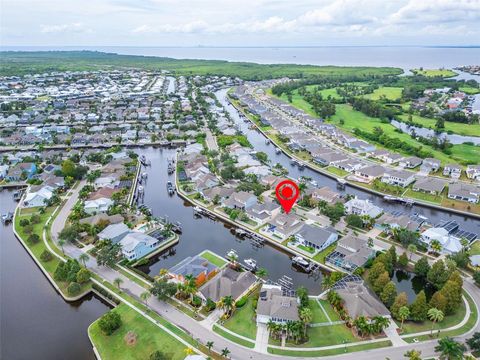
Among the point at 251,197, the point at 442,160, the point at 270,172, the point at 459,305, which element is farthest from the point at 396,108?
the point at 459,305

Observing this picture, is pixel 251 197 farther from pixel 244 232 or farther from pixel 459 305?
pixel 459 305

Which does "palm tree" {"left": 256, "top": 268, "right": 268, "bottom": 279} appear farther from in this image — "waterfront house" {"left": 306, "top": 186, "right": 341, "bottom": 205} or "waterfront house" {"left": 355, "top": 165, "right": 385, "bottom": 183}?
"waterfront house" {"left": 355, "top": 165, "right": 385, "bottom": 183}

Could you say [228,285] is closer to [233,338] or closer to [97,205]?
[233,338]

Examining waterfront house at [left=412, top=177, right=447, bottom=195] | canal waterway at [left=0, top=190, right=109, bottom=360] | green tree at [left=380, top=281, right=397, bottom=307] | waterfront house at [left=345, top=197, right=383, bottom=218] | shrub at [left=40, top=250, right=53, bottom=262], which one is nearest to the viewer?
canal waterway at [left=0, top=190, right=109, bottom=360]

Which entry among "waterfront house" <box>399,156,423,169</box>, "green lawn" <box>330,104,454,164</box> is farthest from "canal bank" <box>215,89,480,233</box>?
"green lawn" <box>330,104,454,164</box>

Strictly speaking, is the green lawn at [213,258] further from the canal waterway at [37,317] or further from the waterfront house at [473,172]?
the waterfront house at [473,172]

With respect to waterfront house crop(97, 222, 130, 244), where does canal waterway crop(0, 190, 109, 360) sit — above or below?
below
